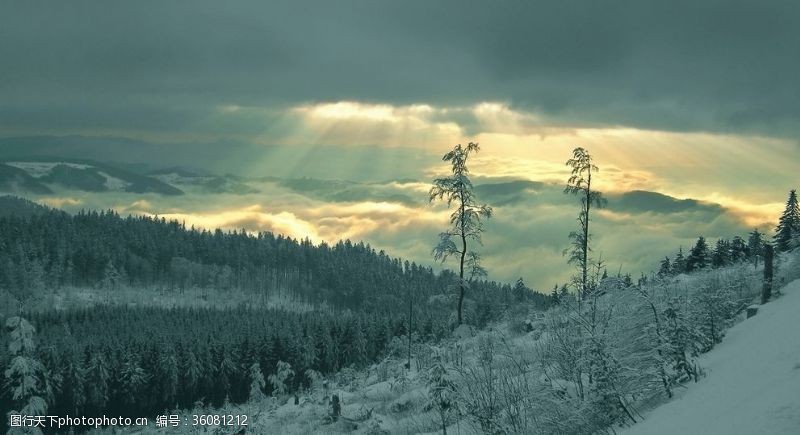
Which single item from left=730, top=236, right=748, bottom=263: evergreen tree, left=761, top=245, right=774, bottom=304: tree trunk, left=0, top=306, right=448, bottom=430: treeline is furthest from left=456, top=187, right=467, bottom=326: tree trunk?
left=0, top=306, right=448, bottom=430: treeline

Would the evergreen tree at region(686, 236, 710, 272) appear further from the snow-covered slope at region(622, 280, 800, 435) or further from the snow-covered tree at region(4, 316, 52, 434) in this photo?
the snow-covered tree at region(4, 316, 52, 434)

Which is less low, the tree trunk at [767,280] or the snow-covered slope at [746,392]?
the tree trunk at [767,280]

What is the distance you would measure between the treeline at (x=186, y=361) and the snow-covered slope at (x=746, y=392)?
55.9 metres

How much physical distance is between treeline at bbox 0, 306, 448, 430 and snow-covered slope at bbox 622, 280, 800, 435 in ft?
184

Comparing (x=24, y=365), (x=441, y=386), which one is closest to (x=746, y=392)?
(x=441, y=386)

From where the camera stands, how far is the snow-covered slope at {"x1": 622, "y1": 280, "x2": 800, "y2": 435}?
5.16 m

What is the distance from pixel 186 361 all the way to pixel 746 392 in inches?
3263

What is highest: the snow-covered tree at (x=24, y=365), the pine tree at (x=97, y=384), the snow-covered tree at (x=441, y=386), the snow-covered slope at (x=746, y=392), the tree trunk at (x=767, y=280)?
the tree trunk at (x=767, y=280)

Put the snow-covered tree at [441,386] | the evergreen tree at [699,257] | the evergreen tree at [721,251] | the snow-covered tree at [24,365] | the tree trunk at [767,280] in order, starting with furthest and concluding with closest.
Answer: the evergreen tree at [721,251] < the evergreen tree at [699,257] < the snow-covered tree at [24,365] < the tree trunk at [767,280] < the snow-covered tree at [441,386]

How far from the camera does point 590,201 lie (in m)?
32.7

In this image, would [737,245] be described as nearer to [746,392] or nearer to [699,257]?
[699,257]

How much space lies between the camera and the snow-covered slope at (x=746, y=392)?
5160mm

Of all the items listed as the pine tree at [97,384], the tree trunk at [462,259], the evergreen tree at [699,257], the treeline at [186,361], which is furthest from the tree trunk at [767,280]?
the pine tree at [97,384]

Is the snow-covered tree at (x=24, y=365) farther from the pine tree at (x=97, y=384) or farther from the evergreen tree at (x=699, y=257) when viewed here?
the pine tree at (x=97, y=384)
